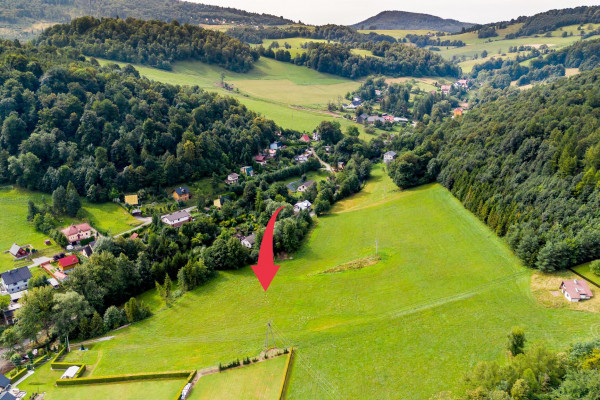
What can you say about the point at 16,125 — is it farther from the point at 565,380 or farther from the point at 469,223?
the point at 565,380

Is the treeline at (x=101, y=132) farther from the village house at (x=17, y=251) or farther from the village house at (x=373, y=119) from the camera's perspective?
the village house at (x=373, y=119)

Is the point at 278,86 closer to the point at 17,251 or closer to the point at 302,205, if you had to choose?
the point at 302,205

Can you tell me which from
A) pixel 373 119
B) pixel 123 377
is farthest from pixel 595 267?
pixel 373 119

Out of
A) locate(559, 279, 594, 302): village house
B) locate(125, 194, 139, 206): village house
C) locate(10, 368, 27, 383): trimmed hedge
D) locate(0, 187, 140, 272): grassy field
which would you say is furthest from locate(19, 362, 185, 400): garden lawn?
locate(125, 194, 139, 206): village house

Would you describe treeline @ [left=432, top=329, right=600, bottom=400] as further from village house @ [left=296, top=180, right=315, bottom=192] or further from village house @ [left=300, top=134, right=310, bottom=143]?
village house @ [left=300, top=134, right=310, bottom=143]

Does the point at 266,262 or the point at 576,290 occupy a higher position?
the point at 576,290

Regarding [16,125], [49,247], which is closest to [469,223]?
[49,247]
